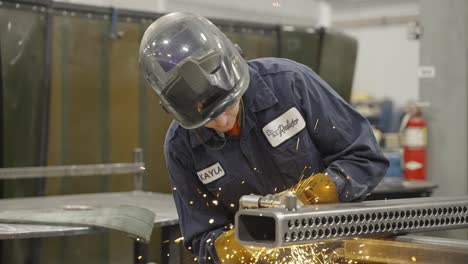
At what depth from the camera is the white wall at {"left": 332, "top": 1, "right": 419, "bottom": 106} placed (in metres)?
9.91

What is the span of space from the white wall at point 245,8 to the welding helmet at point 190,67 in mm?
1689

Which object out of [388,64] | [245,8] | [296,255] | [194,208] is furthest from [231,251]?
[388,64]

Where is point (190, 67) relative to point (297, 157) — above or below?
above

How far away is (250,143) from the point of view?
6.33ft

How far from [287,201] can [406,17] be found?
29.7 ft

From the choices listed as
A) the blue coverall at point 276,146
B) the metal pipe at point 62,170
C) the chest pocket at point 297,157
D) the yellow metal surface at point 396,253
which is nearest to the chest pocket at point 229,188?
the blue coverall at point 276,146

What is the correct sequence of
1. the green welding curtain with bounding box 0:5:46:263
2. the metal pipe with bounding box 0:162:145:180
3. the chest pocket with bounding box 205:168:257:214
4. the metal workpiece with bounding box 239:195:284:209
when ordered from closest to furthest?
the metal workpiece with bounding box 239:195:284:209 → the chest pocket with bounding box 205:168:257:214 → the metal pipe with bounding box 0:162:145:180 → the green welding curtain with bounding box 0:5:46:263

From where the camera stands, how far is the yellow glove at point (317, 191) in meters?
1.65

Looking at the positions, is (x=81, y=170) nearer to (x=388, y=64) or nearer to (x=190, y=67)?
(x=190, y=67)

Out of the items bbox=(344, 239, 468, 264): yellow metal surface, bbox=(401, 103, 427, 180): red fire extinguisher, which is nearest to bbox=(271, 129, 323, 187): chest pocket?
bbox=(344, 239, 468, 264): yellow metal surface

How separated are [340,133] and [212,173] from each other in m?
0.35

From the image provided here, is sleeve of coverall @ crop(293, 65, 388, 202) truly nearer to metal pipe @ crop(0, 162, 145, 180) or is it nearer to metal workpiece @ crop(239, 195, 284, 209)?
metal workpiece @ crop(239, 195, 284, 209)

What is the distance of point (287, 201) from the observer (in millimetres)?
1333

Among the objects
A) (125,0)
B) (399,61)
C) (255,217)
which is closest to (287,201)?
(255,217)
